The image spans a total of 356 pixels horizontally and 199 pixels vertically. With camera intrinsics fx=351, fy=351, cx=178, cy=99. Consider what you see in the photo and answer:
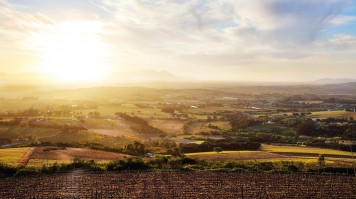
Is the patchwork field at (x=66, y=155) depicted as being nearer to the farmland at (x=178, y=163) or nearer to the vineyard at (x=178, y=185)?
the farmland at (x=178, y=163)

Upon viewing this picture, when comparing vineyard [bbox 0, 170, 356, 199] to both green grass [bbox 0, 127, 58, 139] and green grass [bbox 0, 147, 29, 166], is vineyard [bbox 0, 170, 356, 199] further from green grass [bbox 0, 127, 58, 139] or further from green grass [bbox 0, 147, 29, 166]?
green grass [bbox 0, 127, 58, 139]

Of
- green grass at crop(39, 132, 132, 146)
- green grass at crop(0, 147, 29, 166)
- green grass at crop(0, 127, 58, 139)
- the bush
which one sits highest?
the bush

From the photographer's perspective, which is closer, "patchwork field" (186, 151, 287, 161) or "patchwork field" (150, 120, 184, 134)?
"patchwork field" (186, 151, 287, 161)

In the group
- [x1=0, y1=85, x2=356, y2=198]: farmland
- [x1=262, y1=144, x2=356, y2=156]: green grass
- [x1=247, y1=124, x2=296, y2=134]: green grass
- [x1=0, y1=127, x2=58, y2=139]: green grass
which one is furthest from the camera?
[x1=247, y1=124, x2=296, y2=134]: green grass

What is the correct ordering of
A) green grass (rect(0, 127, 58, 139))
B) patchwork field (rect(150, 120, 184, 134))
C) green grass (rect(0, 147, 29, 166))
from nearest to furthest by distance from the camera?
green grass (rect(0, 147, 29, 166)) < green grass (rect(0, 127, 58, 139)) < patchwork field (rect(150, 120, 184, 134))

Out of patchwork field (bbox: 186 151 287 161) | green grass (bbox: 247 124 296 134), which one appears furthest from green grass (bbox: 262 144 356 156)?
green grass (bbox: 247 124 296 134)

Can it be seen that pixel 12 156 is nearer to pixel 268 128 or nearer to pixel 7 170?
pixel 7 170
